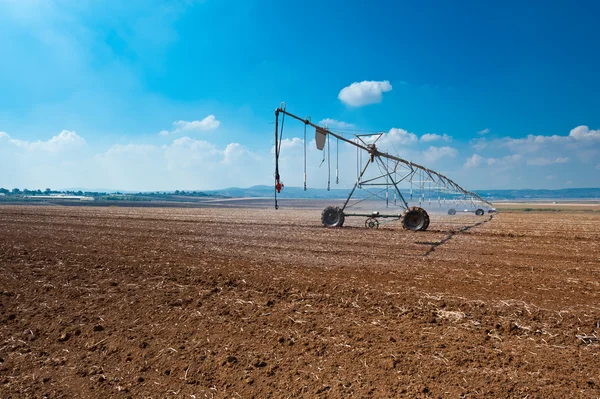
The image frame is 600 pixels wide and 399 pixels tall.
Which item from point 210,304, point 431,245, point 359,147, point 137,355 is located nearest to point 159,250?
point 210,304

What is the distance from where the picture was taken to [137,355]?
18.7ft

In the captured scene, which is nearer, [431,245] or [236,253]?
[236,253]

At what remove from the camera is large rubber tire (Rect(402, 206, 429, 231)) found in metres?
20.2

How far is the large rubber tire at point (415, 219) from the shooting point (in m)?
20.2

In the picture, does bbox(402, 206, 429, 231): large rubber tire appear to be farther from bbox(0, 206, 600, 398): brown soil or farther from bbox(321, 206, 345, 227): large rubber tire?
bbox(0, 206, 600, 398): brown soil

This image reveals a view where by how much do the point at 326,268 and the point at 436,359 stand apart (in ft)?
18.6

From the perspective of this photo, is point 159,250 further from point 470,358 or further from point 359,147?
point 359,147

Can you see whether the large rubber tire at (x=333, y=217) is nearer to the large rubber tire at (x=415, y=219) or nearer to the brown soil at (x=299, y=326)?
the large rubber tire at (x=415, y=219)

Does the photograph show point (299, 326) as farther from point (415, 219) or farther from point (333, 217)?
point (333, 217)

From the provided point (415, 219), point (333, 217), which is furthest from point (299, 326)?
point (333, 217)

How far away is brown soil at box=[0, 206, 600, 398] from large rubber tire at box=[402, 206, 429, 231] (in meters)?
7.81

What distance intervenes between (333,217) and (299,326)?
1657 cm

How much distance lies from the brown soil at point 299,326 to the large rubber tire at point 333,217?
9.91 m

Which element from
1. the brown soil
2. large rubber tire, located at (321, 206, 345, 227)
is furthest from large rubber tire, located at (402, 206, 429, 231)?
the brown soil
